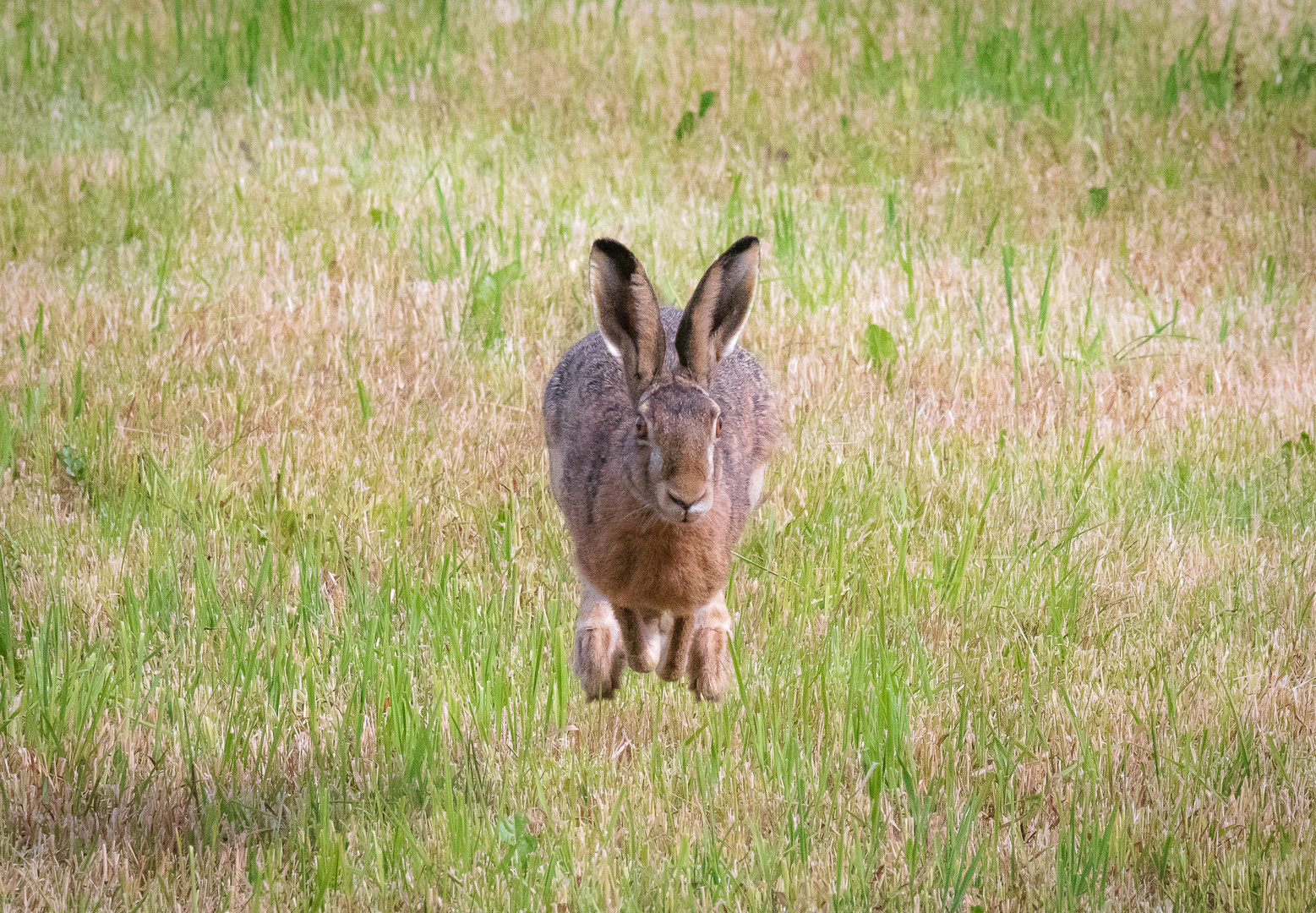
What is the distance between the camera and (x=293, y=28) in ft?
31.8

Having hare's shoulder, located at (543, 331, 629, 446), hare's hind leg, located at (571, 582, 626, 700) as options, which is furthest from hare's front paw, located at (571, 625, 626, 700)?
hare's shoulder, located at (543, 331, 629, 446)

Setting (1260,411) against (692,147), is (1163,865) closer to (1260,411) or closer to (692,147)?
(1260,411)

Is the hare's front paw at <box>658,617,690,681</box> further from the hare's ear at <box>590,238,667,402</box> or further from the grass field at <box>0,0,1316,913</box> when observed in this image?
the hare's ear at <box>590,238,667,402</box>

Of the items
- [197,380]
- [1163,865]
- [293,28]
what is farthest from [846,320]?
[293,28]

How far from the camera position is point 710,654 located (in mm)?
3764

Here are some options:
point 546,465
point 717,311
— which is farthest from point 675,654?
point 546,465

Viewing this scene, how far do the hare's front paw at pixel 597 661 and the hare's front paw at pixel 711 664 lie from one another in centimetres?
24

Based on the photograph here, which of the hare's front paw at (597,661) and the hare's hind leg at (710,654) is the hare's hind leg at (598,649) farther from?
the hare's hind leg at (710,654)

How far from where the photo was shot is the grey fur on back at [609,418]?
13.1 feet

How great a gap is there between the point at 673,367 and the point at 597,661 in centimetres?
83

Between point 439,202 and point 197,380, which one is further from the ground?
point 439,202

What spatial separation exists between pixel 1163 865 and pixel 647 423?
1.49m

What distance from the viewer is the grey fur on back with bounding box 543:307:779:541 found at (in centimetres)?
398

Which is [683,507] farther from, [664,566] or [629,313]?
[629,313]
